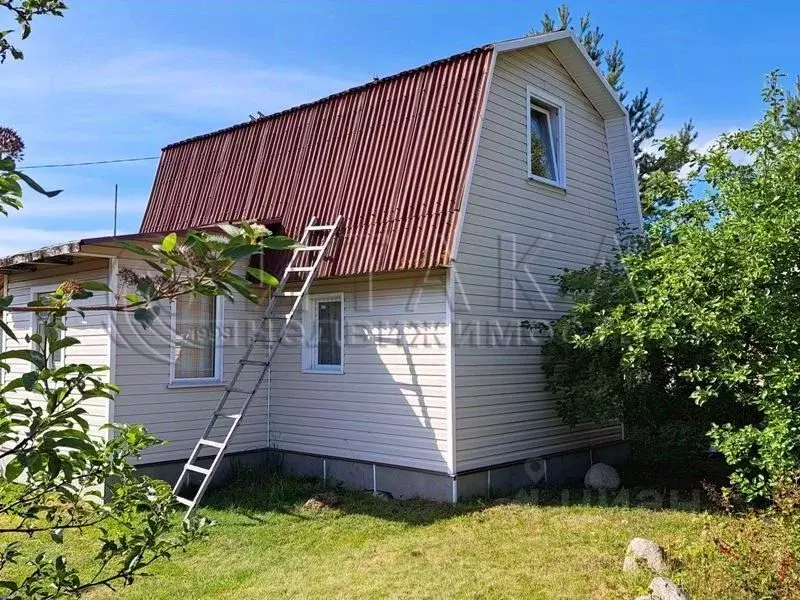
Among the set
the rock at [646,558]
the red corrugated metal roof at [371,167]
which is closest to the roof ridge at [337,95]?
the red corrugated metal roof at [371,167]

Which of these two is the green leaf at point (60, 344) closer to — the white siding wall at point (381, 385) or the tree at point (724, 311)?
the tree at point (724, 311)

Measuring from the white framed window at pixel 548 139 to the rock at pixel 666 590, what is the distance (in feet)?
22.1

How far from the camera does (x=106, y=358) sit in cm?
877

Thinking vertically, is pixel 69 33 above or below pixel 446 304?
above

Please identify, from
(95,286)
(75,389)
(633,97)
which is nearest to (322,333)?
(75,389)

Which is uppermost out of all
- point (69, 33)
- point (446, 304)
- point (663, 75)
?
point (663, 75)

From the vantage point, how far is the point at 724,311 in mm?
7473

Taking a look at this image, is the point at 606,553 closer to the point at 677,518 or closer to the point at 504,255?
the point at 677,518

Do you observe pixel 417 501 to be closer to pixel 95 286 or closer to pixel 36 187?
pixel 95 286

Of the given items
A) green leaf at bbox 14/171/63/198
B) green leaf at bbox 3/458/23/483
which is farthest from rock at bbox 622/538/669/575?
green leaf at bbox 14/171/63/198

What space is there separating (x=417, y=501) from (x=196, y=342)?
4.02 m

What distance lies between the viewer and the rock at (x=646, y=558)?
18.7 feet

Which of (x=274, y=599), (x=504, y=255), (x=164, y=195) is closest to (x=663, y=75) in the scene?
(x=504, y=255)

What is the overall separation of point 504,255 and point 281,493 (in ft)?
15.2
